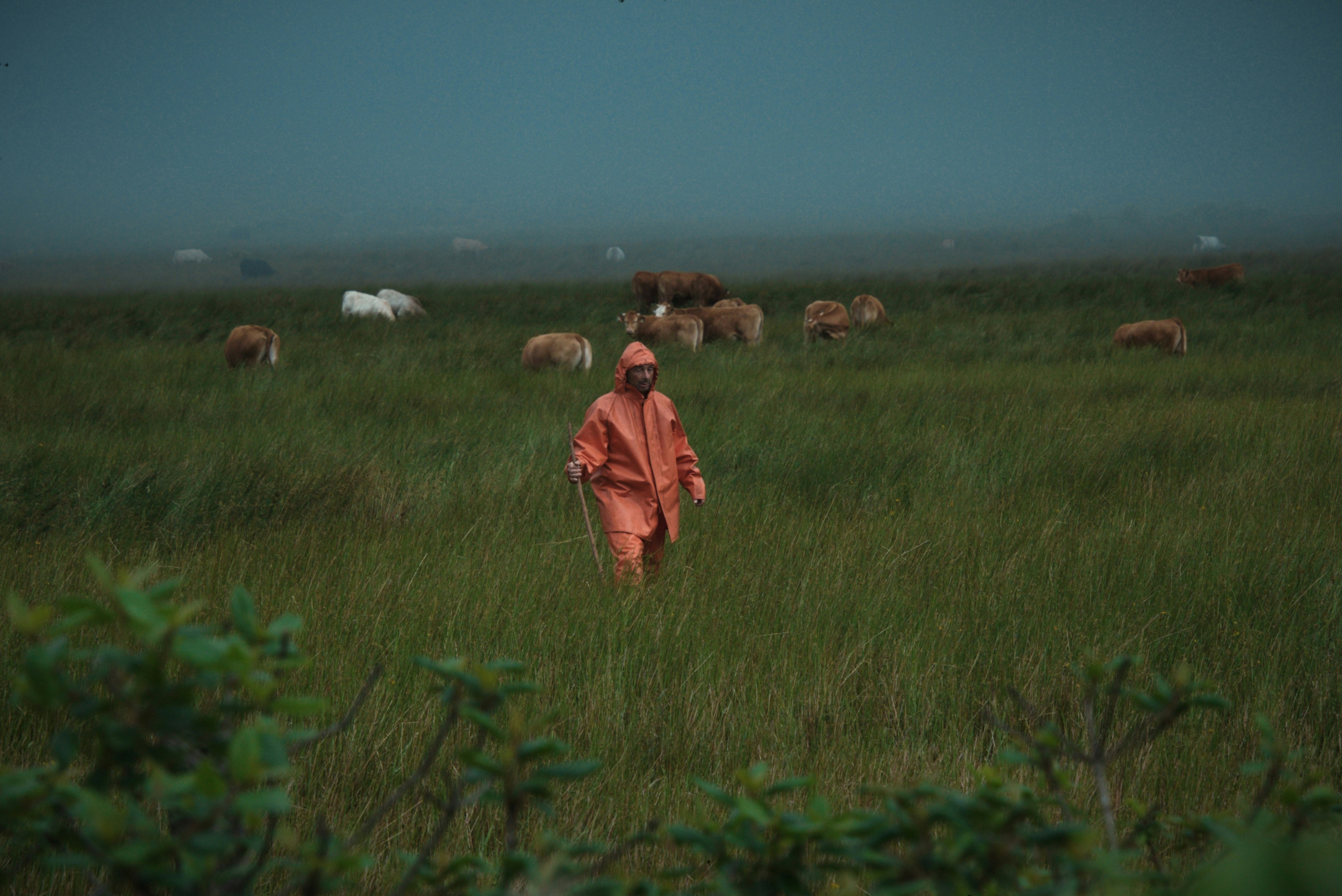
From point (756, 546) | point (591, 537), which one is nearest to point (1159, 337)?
point (756, 546)

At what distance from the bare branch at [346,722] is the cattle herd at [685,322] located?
10678mm

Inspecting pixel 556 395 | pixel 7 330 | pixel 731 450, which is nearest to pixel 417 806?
pixel 731 450

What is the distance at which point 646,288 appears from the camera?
31.2 meters

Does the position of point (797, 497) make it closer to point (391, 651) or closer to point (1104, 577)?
point (1104, 577)

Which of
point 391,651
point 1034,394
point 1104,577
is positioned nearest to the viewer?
point 391,651

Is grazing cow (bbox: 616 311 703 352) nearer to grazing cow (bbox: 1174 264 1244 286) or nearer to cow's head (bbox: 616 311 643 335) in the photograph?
cow's head (bbox: 616 311 643 335)

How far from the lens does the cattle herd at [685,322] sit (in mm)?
13875

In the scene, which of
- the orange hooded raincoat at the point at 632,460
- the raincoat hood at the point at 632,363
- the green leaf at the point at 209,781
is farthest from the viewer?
the orange hooded raincoat at the point at 632,460

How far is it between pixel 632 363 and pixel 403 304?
2612cm

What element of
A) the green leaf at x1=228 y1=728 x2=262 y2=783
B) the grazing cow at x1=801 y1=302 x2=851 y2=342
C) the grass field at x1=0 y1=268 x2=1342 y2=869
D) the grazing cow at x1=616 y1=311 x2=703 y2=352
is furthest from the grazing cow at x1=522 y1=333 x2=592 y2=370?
the green leaf at x1=228 y1=728 x2=262 y2=783

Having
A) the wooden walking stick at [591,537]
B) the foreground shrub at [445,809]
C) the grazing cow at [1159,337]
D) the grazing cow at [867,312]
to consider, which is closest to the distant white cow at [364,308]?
the grazing cow at [867,312]

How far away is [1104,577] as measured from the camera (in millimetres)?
4863

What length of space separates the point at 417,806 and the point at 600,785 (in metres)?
0.58

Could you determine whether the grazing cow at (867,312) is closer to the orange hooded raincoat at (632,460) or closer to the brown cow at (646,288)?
the brown cow at (646,288)
